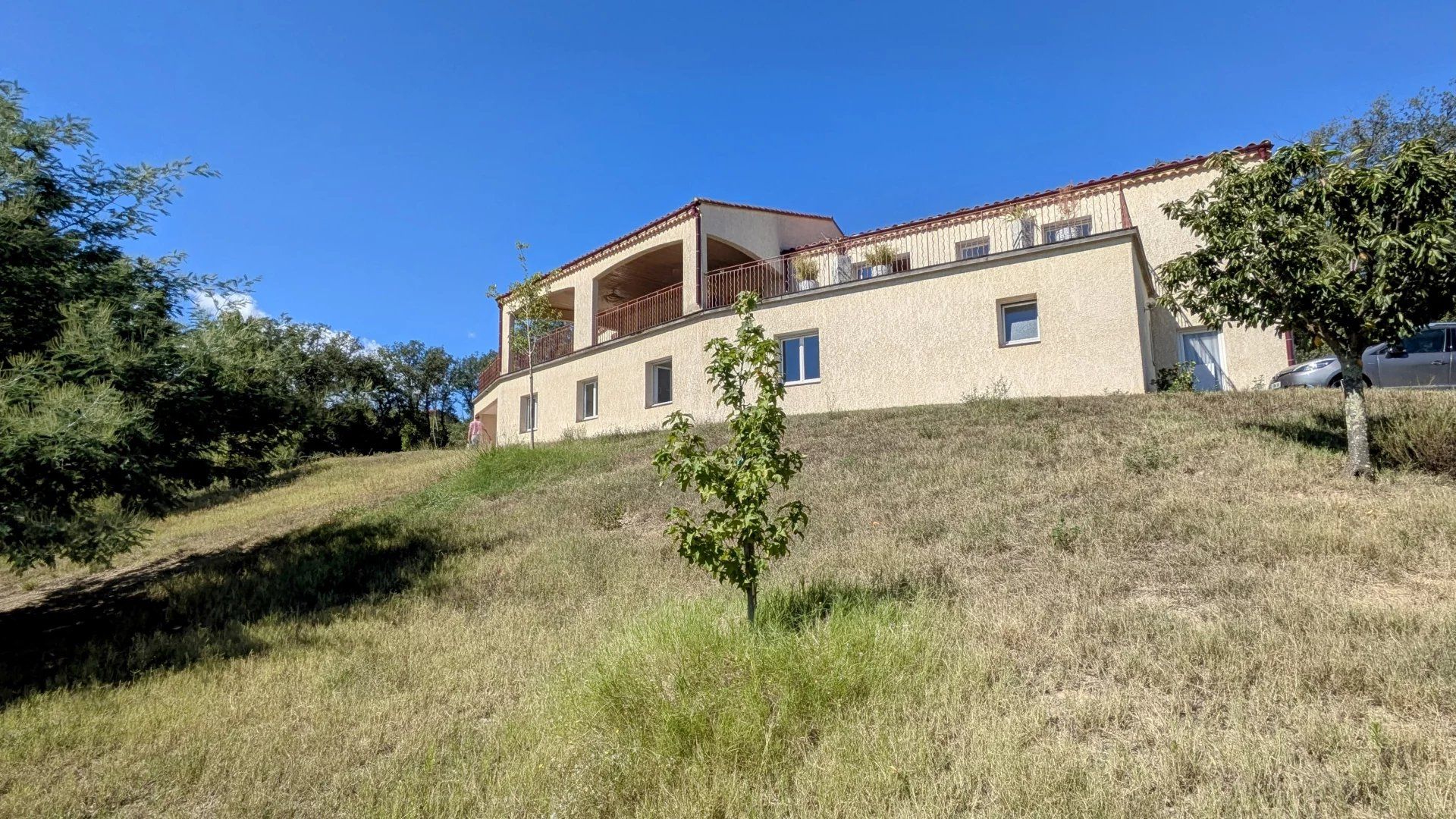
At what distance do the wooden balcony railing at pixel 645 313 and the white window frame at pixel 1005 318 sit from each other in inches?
322

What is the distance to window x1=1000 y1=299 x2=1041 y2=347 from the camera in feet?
44.7

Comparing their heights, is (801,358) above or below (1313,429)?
above

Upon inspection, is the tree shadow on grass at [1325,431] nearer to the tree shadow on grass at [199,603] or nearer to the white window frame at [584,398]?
the tree shadow on grass at [199,603]

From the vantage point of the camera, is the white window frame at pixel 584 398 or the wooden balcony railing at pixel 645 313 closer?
the wooden balcony railing at pixel 645 313

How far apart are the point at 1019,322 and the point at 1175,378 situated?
299 cm

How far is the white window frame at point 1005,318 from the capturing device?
1341cm

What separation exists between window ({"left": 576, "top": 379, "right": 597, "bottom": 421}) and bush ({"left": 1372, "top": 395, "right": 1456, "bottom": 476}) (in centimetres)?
1707

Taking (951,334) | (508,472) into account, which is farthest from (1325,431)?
Answer: (508,472)

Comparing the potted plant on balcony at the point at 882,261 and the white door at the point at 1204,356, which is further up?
the potted plant on balcony at the point at 882,261

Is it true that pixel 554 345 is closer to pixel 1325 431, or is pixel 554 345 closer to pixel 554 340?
pixel 554 340

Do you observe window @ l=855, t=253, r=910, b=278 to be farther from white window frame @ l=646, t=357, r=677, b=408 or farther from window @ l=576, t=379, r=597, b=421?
window @ l=576, t=379, r=597, b=421

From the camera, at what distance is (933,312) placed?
1432cm

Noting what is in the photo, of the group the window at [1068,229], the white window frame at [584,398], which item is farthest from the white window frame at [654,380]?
the window at [1068,229]

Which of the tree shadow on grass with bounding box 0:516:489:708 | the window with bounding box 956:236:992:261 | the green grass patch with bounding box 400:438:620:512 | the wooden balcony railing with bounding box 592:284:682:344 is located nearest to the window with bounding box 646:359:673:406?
the wooden balcony railing with bounding box 592:284:682:344
